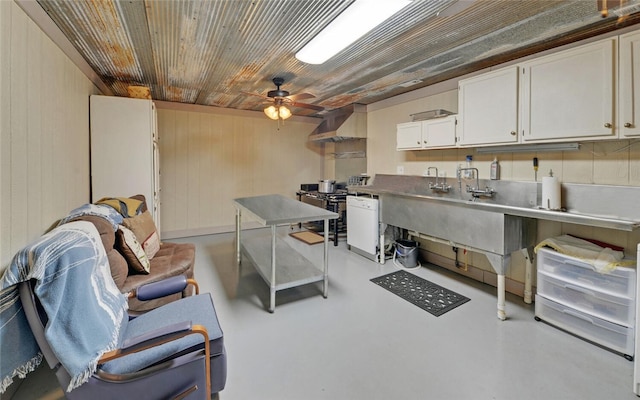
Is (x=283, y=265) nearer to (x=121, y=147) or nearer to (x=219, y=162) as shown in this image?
(x=121, y=147)

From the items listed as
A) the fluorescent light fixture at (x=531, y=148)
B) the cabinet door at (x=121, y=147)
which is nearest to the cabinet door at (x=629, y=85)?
the fluorescent light fixture at (x=531, y=148)

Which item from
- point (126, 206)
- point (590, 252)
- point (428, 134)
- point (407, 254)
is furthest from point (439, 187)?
point (126, 206)

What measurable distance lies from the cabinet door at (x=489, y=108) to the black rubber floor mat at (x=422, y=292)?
1.63 meters

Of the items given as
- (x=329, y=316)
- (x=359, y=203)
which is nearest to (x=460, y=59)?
(x=359, y=203)

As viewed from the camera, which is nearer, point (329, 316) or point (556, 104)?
point (556, 104)

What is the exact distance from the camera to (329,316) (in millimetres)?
2508

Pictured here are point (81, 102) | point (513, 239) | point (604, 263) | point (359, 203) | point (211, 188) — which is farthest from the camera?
point (211, 188)

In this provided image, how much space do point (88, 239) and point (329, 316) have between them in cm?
188

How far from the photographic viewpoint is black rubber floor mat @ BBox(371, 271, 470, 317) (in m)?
2.66

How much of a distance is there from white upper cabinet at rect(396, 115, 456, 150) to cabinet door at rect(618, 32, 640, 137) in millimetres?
1345

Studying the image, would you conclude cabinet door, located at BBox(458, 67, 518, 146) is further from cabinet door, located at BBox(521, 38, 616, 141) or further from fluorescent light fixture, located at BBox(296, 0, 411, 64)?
fluorescent light fixture, located at BBox(296, 0, 411, 64)

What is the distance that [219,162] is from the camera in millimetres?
5578

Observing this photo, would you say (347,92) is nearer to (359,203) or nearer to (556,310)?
(359,203)

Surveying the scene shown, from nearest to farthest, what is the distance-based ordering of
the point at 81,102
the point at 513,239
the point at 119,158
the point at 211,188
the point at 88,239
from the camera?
the point at 88,239, the point at 513,239, the point at 81,102, the point at 119,158, the point at 211,188
